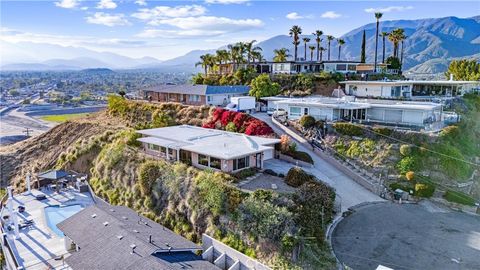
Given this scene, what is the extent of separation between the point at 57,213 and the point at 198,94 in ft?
80.1

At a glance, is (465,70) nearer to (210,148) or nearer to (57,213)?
(210,148)

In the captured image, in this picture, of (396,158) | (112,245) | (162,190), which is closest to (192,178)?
(162,190)

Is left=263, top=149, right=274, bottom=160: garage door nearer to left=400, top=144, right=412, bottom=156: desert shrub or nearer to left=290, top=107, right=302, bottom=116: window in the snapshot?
left=290, top=107, right=302, bottom=116: window

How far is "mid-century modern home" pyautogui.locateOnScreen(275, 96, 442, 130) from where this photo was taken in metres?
32.9

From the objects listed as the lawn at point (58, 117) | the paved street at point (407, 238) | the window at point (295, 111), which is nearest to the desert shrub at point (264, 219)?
the paved street at point (407, 238)

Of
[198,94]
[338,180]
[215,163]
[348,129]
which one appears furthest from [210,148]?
[198,94]

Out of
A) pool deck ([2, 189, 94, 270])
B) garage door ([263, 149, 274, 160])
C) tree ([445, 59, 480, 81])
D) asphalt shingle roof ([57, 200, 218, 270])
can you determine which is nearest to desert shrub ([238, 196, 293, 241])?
asphalt shingle roof ([57, 200, 218, 270])

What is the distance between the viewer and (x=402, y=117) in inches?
1329

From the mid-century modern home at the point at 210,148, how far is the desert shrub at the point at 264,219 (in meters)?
4.71

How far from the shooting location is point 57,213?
27234 mm

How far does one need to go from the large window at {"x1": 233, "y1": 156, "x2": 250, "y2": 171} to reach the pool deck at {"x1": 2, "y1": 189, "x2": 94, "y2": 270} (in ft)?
41.5

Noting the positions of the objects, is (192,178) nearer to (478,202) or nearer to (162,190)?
(162,190)

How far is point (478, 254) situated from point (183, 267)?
54.0 feet

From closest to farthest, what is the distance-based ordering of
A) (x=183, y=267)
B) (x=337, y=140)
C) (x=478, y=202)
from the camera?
1. (x=183, y=267)
2. (x=478, y=202)
3. (x=337, y=140)
